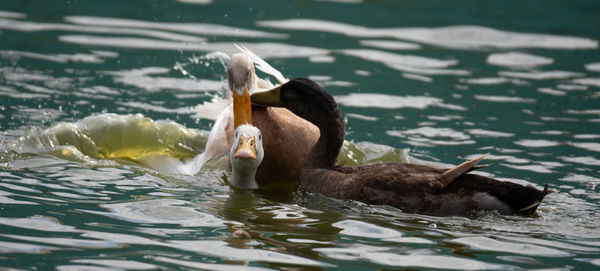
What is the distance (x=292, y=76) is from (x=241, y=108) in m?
3.49

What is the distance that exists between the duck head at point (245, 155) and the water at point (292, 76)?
0.16 metres

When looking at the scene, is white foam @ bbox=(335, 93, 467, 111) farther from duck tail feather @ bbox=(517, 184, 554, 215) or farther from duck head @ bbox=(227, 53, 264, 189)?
duck tail feather @ bbox=(517, 184, 554, 215)

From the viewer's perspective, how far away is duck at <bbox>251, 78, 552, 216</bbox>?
19.3ft

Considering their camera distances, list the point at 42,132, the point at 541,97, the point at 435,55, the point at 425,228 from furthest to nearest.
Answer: the point at 435,55, the point at 541,97, the point at 42,132, the point at 425,228

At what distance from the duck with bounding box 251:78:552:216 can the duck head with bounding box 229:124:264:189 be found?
1.30ft

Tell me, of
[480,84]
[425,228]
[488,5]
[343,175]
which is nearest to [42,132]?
[343,175]

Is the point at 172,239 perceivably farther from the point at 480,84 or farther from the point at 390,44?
the point at 390,44

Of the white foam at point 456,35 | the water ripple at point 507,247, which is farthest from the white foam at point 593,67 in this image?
the water ripple at point 507,247

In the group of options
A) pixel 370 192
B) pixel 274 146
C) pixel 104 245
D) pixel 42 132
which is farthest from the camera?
pixel 42 132

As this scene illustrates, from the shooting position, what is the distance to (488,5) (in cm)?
1370

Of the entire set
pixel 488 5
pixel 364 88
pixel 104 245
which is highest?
pixel 488 5

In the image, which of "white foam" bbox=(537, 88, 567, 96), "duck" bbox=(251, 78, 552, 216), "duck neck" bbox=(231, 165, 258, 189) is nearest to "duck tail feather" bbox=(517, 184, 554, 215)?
"duck" bbox=(251, 78, 552, 216)

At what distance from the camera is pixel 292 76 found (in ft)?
34.3

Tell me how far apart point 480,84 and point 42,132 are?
5225mm
